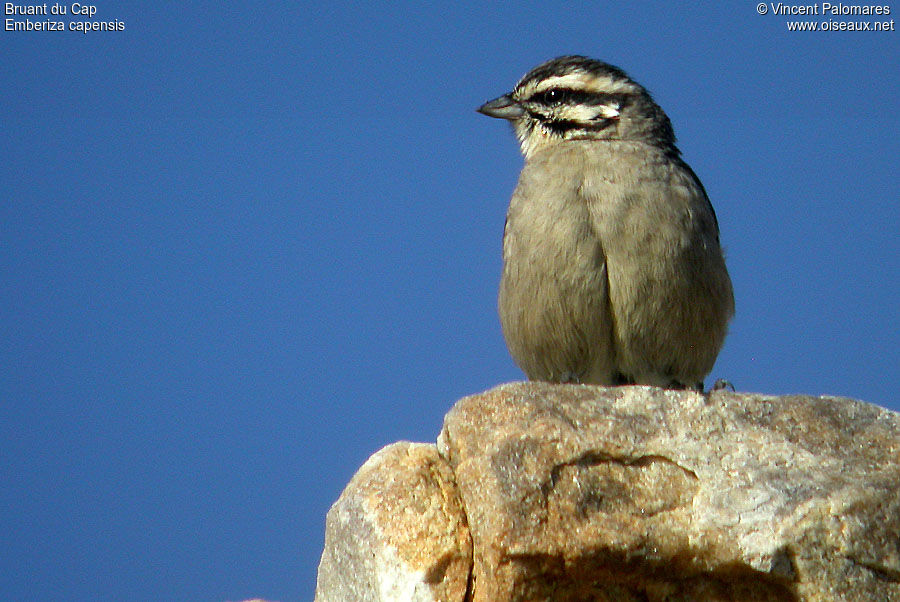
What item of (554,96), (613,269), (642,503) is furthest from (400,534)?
(554,96)

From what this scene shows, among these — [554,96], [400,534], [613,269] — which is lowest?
[400,534]

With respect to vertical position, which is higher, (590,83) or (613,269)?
(590,83)

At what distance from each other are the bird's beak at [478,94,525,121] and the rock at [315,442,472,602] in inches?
141

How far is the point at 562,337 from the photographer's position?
7062 millimetres

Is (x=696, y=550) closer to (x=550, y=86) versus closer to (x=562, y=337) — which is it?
(x=562, y=337)

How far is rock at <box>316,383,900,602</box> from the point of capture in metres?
4.43

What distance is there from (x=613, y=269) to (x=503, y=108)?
191 centimetres

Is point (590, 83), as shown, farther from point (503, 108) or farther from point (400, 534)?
point (400, 534)

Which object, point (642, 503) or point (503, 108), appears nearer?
point (642, 503)

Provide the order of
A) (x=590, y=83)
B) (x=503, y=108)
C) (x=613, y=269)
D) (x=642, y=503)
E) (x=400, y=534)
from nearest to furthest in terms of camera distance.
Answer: (x=642, y=503)
(x=400, y=534)
(x=613, y=269)
(x=590, y=83)
(x=503, y=108)

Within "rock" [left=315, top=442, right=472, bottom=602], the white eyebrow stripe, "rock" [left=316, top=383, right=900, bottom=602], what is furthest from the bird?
"rock" [left=315, top=442, right=472, bottom=602]

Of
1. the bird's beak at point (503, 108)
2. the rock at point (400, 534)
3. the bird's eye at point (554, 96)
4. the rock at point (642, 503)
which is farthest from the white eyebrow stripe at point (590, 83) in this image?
the rock at point (400, 534)

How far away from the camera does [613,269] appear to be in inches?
271

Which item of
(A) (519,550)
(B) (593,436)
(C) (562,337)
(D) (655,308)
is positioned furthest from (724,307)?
(A) (519,550)
